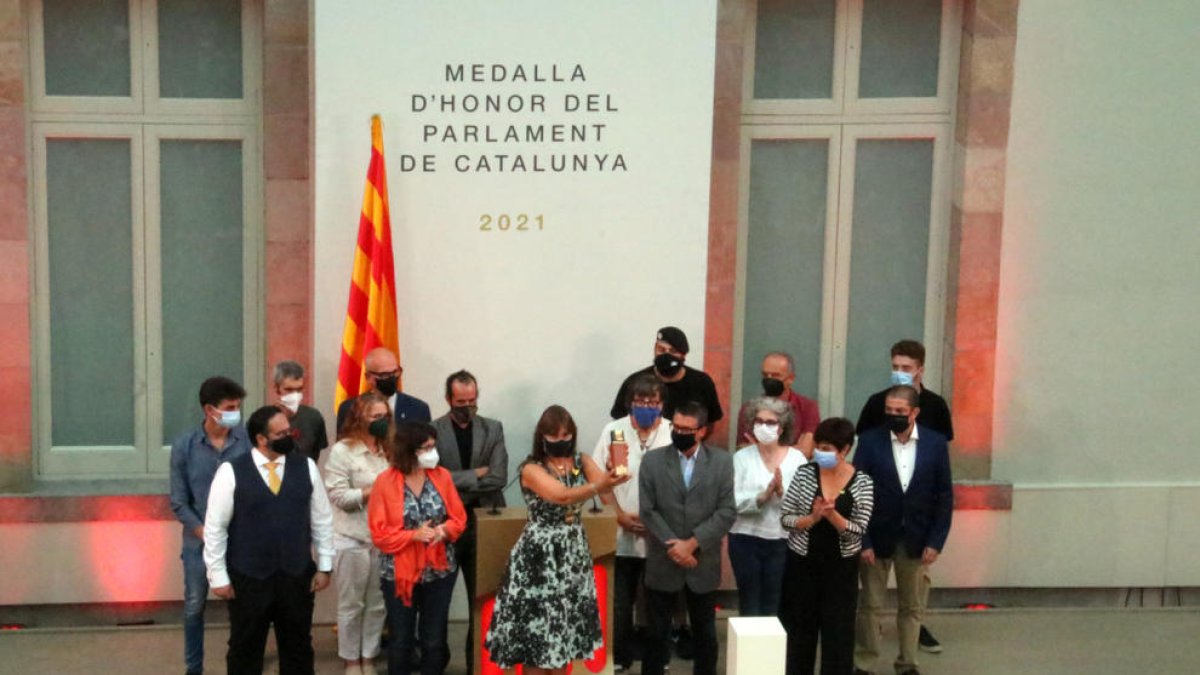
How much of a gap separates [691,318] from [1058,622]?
10.3 ft

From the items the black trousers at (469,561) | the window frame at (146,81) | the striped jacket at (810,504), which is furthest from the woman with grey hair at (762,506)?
the window frame at (146,81)

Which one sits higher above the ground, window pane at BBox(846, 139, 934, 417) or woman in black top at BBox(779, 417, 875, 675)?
window pane at BBox(846, 139, 934, 417)

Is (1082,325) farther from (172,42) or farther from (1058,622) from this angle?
(172,42)

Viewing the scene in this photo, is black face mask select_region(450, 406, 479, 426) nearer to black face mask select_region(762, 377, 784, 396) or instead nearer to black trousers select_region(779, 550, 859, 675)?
black face mask select_region(762, 377, 784, 396)

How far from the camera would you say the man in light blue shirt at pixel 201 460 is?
9.21 m

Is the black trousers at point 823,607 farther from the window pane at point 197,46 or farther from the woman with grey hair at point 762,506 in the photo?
the window pane at point 197,46

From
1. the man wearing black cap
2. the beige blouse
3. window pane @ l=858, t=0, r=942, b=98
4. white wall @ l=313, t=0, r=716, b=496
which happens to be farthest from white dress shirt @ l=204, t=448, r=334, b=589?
window pane @ l=858, t=0, r=942, b=98

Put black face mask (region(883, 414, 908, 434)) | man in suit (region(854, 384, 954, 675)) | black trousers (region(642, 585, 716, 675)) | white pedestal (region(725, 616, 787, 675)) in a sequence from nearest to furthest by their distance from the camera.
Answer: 1. white pedestal (region(725, 616, 787, 675))
2. black trousers (region(642, 585, 716, 675))
3. black face mask (region(883, 414, 908, 434))
4. man in suit (region(854, 384, 954, 675))

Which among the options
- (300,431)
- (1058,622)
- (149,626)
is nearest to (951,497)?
(1058,622)

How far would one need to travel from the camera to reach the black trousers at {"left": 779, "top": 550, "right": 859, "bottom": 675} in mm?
9203

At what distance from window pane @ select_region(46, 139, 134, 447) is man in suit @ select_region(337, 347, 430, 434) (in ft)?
6.56

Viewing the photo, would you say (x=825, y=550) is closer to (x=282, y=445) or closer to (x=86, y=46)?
(x=282, y=445)

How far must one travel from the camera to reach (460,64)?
10.4 metres

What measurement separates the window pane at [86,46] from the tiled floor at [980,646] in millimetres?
3404
